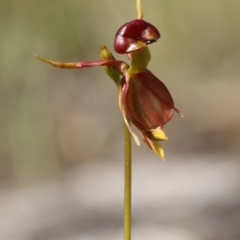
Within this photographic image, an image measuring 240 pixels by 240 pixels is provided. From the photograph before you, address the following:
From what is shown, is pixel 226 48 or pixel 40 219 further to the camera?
pixel 226 48

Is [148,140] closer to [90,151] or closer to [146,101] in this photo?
[146,101]

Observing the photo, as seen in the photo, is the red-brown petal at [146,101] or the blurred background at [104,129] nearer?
the red-brown petal at [146,101]

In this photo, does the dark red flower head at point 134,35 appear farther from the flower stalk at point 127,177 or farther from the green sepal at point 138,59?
the flower stalk at point 127,177

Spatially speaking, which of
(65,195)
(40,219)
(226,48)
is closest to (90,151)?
(65,195)

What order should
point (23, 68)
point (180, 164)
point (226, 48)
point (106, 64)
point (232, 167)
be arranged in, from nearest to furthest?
point (106, 64)
point (232, 167)
point (180, 164)
point (23, 68)
point (226, 48)

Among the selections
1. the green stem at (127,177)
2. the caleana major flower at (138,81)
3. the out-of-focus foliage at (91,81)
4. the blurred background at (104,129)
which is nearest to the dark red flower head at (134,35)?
the caleana major flower at (138,81)

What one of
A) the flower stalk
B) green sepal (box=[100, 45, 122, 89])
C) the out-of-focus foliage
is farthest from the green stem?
the out-of-focus foliage

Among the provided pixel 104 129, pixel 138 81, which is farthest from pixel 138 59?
pixel 104 129

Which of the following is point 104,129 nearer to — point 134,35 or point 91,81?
point 91,81
